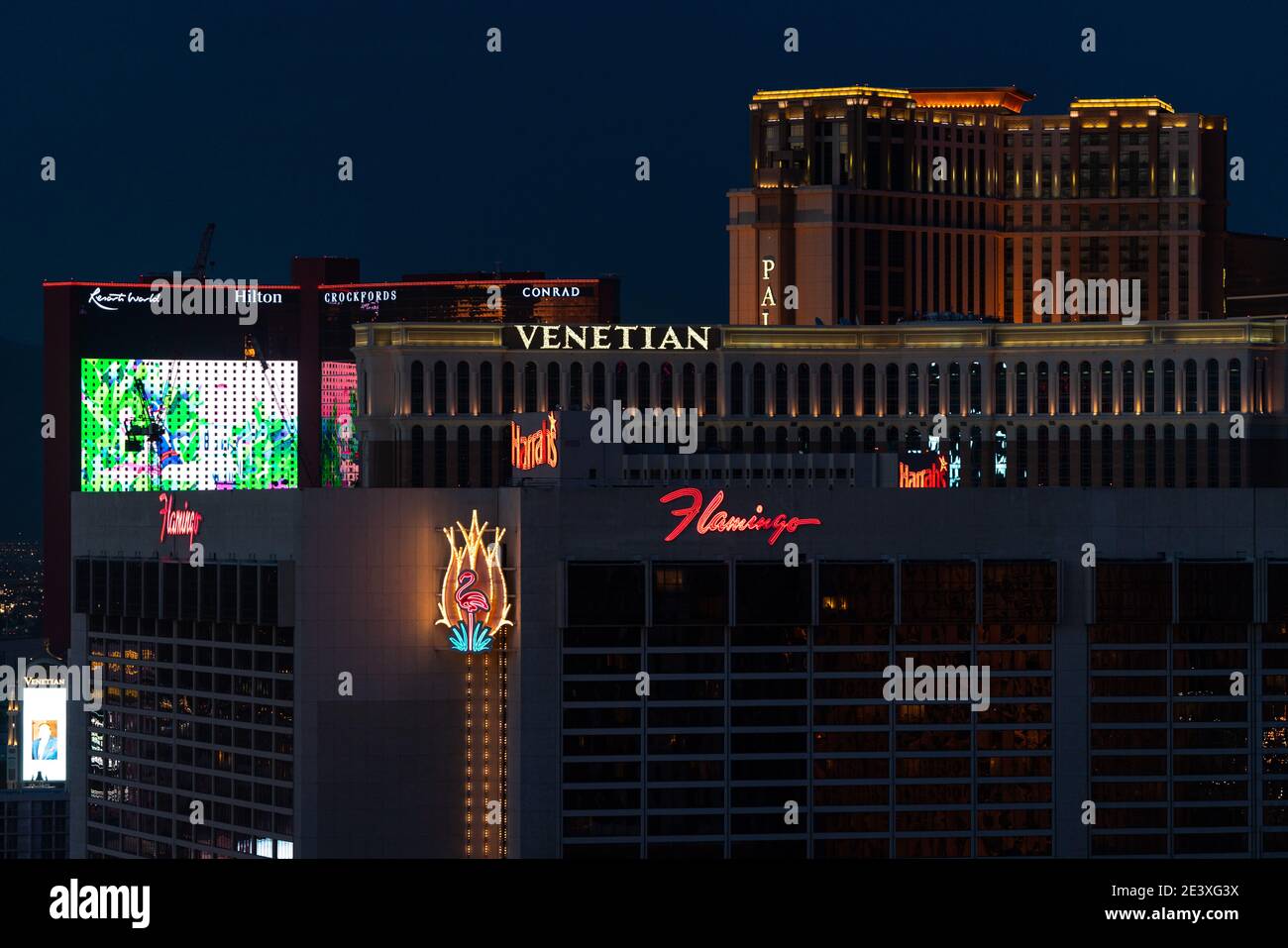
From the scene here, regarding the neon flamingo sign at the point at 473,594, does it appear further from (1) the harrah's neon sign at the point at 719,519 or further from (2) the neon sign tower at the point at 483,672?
(1) the harrah's neon sign at the point at 719,519

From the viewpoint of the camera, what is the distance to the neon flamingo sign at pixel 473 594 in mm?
128625

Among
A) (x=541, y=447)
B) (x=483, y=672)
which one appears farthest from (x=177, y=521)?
(x=483, y=672)

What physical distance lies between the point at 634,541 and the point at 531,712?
1033cm

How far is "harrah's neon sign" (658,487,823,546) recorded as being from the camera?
13000 cm

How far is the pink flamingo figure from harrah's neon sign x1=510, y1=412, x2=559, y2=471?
13.8m

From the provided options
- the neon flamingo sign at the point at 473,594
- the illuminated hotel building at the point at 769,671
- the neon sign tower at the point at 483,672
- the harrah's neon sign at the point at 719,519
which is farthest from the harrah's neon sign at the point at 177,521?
the harrah's neon sign at the point at 719,519

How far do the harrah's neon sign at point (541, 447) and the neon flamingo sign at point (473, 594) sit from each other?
11688mm

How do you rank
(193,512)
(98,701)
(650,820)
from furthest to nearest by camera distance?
1. (98,701)
2. (193,512)
3. (650,820)

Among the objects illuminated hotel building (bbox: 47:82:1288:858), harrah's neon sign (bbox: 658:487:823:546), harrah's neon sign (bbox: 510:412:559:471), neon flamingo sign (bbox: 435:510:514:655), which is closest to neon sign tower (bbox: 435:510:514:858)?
neon flamingo sign (bbox: 435:510:514:655)

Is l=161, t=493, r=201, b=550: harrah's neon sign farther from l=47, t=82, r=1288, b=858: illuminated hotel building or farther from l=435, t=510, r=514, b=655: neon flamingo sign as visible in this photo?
l=435, t=510, r=514, b=655: neon flamingo sign

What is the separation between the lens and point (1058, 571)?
132500 millimetres
